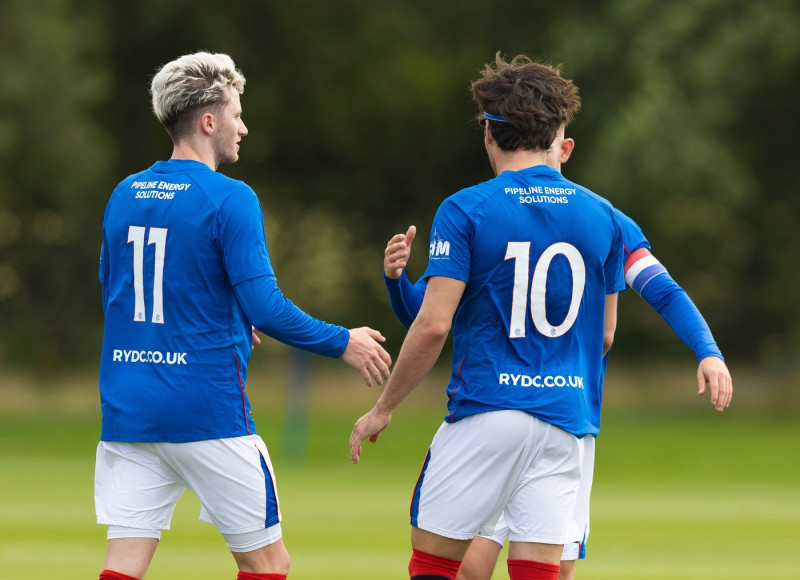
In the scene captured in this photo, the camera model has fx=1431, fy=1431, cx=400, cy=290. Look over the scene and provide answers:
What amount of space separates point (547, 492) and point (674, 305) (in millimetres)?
941

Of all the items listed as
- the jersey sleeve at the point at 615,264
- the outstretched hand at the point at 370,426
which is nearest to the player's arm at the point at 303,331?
the outstretched hand at the point at 370,426

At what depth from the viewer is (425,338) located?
5.36 metres

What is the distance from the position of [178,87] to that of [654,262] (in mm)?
2005

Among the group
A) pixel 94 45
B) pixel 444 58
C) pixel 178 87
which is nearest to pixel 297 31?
pixel 444 58

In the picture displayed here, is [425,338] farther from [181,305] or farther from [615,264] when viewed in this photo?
[181,305]

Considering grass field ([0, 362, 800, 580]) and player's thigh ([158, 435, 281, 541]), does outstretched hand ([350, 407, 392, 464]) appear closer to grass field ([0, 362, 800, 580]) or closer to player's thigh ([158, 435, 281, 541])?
player's thigh ([158, 435, 281, 541])

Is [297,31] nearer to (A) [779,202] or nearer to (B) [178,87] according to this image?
(A) [779,202]

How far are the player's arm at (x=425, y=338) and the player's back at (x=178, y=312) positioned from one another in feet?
1.94

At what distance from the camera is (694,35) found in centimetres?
3050

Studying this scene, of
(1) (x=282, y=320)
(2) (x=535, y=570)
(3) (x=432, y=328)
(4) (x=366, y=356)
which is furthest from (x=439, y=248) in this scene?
(2) (x=535, y=570)

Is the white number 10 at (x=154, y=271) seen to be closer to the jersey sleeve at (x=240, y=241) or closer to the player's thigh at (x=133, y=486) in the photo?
the jersey sleeve at (x=240, y=241)

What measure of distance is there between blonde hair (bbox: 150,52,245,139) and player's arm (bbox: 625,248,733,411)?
1762 millimetres

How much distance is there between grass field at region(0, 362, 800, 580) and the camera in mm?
11719

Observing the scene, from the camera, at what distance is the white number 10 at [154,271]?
542 cm
